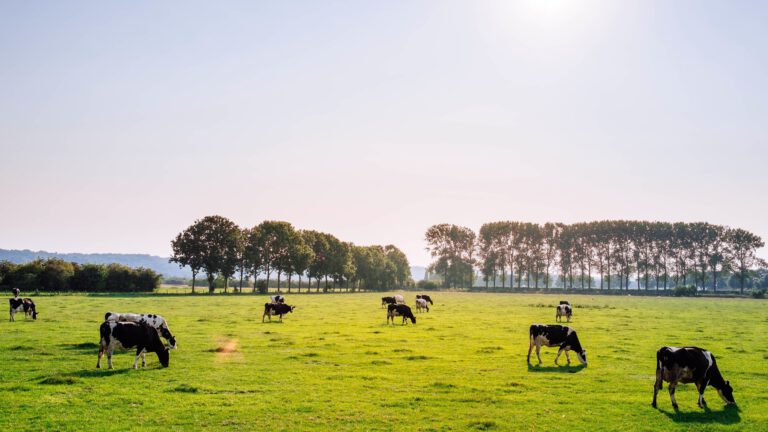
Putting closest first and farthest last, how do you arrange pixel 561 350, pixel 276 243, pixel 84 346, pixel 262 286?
1. pixel 561 350
2. pixel 84 346
3. pixel 262 286
4. pixel 276 243

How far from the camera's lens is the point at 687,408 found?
1647cm

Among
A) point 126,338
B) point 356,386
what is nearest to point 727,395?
point 356,386

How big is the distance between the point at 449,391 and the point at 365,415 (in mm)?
4336

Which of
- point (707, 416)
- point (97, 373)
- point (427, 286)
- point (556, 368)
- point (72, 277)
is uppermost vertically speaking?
point (707, 416)

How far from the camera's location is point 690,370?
1627 cm

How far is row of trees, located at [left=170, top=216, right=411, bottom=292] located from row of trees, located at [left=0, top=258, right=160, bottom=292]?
27.7ft

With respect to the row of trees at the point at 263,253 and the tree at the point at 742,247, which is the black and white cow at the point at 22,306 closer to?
the row of trees at the point at 263,253

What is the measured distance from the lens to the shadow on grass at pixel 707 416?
15.1 meters

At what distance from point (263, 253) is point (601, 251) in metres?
119

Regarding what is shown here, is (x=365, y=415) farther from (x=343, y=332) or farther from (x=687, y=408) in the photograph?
(x=343, y=332)

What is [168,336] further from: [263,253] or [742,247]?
[742,247]

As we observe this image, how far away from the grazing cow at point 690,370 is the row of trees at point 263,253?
95.4 meters

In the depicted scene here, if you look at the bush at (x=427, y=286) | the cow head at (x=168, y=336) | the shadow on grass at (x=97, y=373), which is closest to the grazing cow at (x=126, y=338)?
the shadow on grass at (x=97, y=373)

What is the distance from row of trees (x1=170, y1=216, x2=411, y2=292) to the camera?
368 feet
